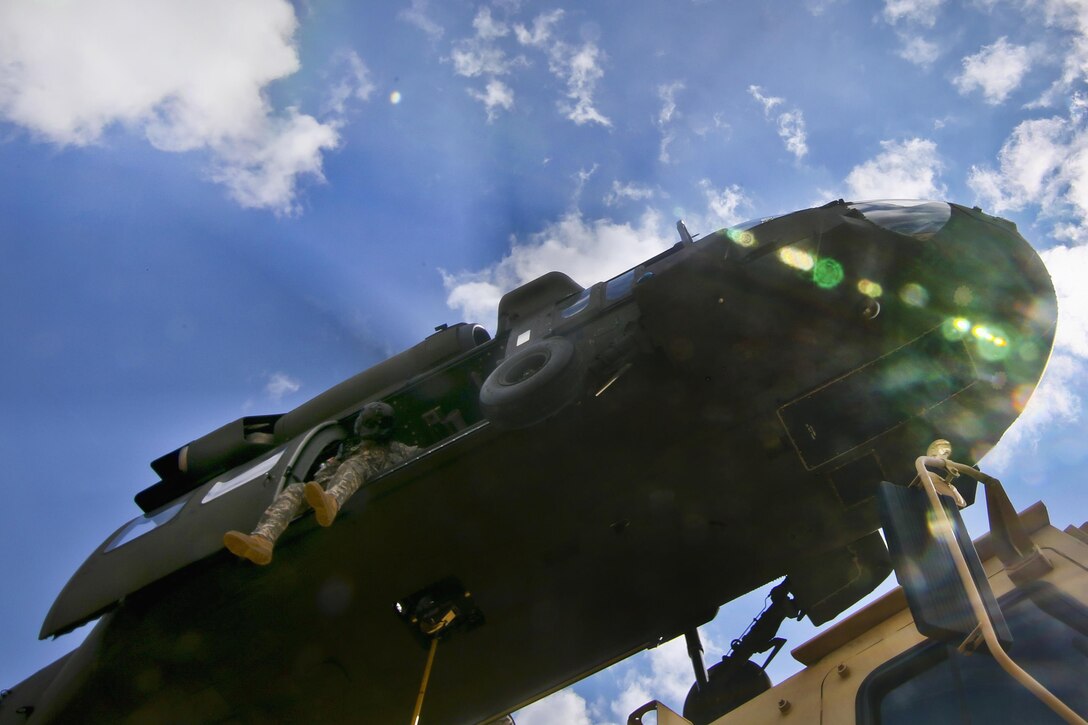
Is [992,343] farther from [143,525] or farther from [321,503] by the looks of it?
[143,525]

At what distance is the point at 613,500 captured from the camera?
4.77 metres

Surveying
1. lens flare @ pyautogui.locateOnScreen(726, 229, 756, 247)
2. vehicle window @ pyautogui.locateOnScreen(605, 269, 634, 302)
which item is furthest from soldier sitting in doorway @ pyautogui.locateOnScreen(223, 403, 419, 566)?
lens flare @ pyautogui.locateOnScreen(726, 229, 756, 247)

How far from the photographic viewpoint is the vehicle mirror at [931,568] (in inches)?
83.8

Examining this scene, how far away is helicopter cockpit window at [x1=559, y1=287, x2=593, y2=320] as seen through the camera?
19.0 ft

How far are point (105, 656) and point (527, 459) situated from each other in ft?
9.74

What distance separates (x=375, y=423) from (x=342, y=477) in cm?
65

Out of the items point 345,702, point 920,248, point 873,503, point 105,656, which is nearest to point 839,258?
point 920,248

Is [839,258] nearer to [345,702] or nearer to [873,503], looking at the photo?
[873,503]

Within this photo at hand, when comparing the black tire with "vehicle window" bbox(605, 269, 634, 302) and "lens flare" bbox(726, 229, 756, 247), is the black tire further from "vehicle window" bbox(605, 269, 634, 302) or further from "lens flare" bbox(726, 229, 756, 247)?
"lens flare" bbox(726, 229, 756, 247)

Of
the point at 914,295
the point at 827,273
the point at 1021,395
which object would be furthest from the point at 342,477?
the point at 1021,395

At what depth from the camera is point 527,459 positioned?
→ 4.71 m

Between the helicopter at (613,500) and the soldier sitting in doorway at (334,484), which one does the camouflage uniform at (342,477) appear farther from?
the helicopter at (613,500)

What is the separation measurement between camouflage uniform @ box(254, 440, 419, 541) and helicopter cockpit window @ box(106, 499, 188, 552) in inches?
43.7

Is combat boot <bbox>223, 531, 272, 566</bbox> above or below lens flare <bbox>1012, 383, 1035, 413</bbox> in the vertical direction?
above
